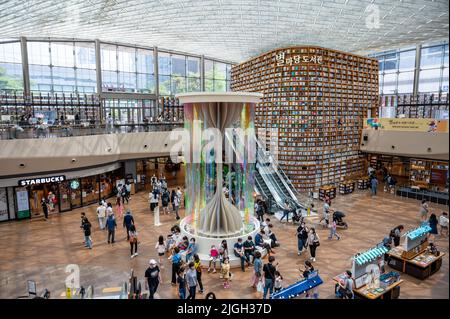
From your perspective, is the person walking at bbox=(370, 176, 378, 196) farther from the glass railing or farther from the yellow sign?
the glass railing

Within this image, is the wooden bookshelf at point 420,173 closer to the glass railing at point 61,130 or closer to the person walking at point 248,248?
the person walking at point 248,248

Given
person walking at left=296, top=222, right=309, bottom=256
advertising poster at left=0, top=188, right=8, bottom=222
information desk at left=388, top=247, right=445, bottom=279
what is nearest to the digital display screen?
information desk at left=388, top=247, right=445, bottom=279

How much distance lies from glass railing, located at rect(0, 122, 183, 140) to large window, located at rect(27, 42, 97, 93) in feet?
24.4

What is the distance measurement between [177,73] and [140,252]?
21.0 metres

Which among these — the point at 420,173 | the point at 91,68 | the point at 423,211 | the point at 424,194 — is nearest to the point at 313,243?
the point at 423,211

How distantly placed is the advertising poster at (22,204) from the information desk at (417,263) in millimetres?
14815

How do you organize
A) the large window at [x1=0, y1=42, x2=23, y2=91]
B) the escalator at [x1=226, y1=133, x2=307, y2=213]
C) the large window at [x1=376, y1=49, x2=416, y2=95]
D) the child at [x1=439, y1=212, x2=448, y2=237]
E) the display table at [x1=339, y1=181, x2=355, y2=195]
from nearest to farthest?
the child at [x1=439, y1=212, x2=448, y2=237], the escalator at [x1=226, y1=133, x2=307, y2=213], the display table at [x1=339, y1=181, x2=355, y2=195], the large window at [x1=0, y1=42, x2=23, y2=91], the large window at [x1=376, y1=49, x2=416, y2=95]

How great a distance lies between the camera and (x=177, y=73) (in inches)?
1147

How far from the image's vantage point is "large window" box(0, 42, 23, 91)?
2153 centimetres

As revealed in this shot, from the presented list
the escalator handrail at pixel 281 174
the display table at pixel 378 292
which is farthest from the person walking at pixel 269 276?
the escalator handrail at pixel 281 174

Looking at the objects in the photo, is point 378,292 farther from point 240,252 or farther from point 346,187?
point 346,187

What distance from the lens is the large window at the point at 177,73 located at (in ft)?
92.8
